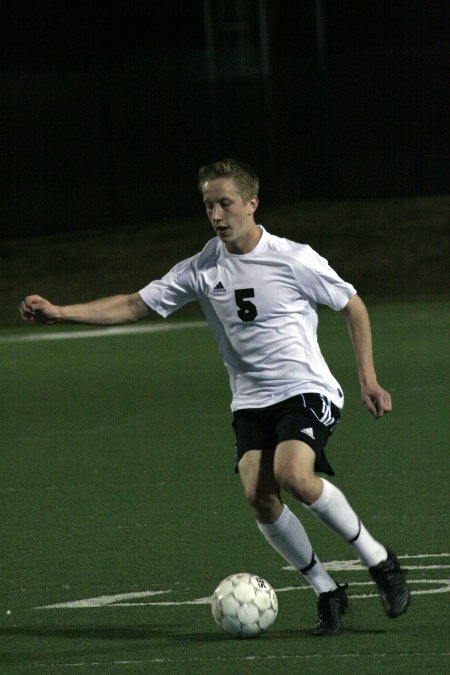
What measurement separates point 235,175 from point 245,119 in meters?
27.3

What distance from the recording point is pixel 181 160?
1385 inches

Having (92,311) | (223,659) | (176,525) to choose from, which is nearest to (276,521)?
(223,659)

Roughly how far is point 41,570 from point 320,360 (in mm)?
2204

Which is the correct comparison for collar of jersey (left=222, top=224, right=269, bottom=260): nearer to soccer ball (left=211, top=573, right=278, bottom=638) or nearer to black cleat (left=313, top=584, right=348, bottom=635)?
soccer ball (left=211, top=573, right=278, bottom=638)

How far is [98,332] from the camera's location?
2431cm

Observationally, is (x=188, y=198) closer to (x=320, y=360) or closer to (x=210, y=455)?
(x=210, y=455)

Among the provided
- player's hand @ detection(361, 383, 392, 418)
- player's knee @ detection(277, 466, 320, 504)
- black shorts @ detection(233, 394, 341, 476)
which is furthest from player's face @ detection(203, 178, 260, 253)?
player's knee @ detection(277, 466, 320, 504)

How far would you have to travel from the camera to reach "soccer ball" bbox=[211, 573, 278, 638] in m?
6.83

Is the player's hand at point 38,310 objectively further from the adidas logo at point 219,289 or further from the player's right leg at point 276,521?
the player's right leg at point 276,521

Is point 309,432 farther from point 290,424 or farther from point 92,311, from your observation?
point 92,311

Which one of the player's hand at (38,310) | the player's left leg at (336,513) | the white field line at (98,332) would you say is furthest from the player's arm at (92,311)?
the white field line at (98,332)

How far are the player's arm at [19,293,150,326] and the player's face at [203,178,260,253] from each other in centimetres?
58

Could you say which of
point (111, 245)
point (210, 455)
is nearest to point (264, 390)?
point (210, 455)

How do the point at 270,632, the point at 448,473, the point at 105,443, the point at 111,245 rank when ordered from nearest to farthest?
the point at 270,632 < the point at 448,473 < the point at 105,443 < the point at 111,245
